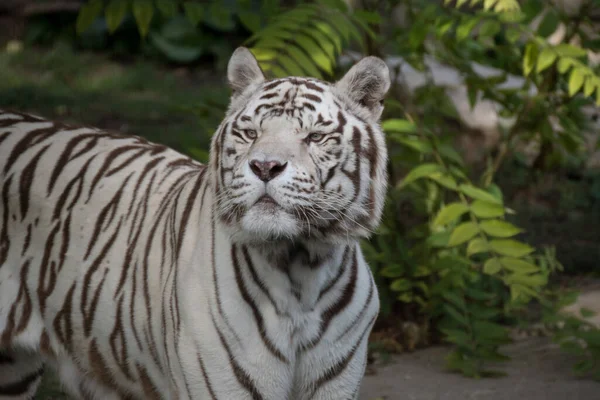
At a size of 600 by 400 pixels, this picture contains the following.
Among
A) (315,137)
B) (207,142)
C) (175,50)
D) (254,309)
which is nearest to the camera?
→ (315,137)

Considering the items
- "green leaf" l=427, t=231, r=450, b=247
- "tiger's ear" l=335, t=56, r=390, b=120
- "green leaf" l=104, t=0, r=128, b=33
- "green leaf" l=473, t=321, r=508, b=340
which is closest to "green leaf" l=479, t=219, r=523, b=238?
"green leaf" l=427, t=231, r=450, b=247

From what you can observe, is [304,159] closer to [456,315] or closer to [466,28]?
[466,28]

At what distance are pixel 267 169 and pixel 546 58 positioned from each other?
2068mm

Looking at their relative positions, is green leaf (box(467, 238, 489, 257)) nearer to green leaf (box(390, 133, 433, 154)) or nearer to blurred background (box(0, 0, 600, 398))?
blurred background (box(0, 0, 600, 398))

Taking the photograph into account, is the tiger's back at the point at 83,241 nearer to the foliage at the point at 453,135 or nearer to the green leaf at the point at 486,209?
the foliage at the point at 453,135

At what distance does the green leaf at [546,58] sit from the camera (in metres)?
4.13

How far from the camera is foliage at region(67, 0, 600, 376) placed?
4.06 m

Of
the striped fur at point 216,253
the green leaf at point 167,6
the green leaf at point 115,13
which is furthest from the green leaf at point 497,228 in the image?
the green leaf at point 115,13

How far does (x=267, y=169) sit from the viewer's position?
252 cm

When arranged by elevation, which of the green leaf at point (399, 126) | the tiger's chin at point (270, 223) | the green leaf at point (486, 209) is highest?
the green leaf at point (399, 126)

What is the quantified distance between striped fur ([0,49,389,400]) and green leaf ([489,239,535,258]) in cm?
126

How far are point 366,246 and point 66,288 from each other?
1699mm

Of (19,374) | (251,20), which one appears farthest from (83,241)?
(251,20)

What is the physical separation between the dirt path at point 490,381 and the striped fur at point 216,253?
145 cm
